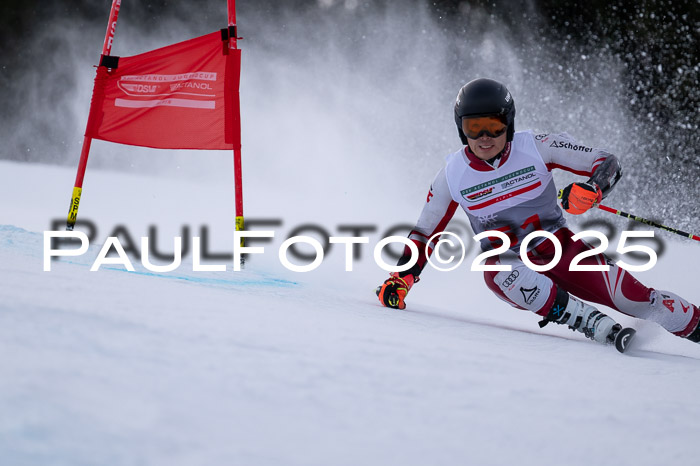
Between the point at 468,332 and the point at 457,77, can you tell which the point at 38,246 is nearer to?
the point at 468,332

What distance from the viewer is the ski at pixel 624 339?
2437 millimetres

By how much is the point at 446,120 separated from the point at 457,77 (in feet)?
2.33

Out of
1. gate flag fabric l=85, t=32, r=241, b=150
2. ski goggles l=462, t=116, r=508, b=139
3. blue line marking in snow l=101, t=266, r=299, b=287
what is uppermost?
gate flag fabric l=85, t=32, r=241, b=150

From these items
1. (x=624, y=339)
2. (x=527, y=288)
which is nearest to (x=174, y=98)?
(x=527, y=288)

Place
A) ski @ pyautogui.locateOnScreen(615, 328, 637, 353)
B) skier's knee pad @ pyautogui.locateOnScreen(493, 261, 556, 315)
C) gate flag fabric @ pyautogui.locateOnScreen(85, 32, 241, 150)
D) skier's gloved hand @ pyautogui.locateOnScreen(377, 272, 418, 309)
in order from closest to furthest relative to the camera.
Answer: ski @ pyautogui.locateOnScreen(615, 328, 637, 353) < skier's knee pad @ pyautogui.locateOnScreen(493, 261, 556, 315) < skier's gloved hand @ pyautogui.locateOnScreen(377, 272, 418, 309) < gate flag fabric @ pyautogui.locateOnScreen(85, 32, 241, 150)

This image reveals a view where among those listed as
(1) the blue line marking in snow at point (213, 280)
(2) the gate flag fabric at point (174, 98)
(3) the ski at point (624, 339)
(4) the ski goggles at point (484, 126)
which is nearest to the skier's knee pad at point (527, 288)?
(3) the ski at point (624, 339)

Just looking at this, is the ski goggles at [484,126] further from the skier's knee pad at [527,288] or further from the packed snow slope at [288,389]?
the packed snow slope at [288,389]

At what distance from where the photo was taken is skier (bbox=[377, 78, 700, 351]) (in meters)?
2.74

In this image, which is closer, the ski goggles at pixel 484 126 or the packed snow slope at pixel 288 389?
the packed snow slope at pixel 288 389

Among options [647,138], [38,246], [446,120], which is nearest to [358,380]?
[38,246]

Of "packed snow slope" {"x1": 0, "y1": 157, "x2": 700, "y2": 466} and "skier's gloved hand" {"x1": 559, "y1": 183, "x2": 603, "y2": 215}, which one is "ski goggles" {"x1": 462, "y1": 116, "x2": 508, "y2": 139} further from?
"packed snow slope" {"x1": 0, "y1": 157, "x2": 700, "y2": 466}

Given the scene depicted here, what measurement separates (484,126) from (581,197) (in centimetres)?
55

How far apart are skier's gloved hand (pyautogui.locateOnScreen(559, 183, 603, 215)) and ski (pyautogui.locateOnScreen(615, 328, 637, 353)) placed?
0.58 m

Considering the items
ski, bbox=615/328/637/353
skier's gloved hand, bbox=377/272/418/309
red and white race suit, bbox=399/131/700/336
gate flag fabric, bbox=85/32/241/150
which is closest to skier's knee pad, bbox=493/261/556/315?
red and white race suit, bbox=399/131/700/336
